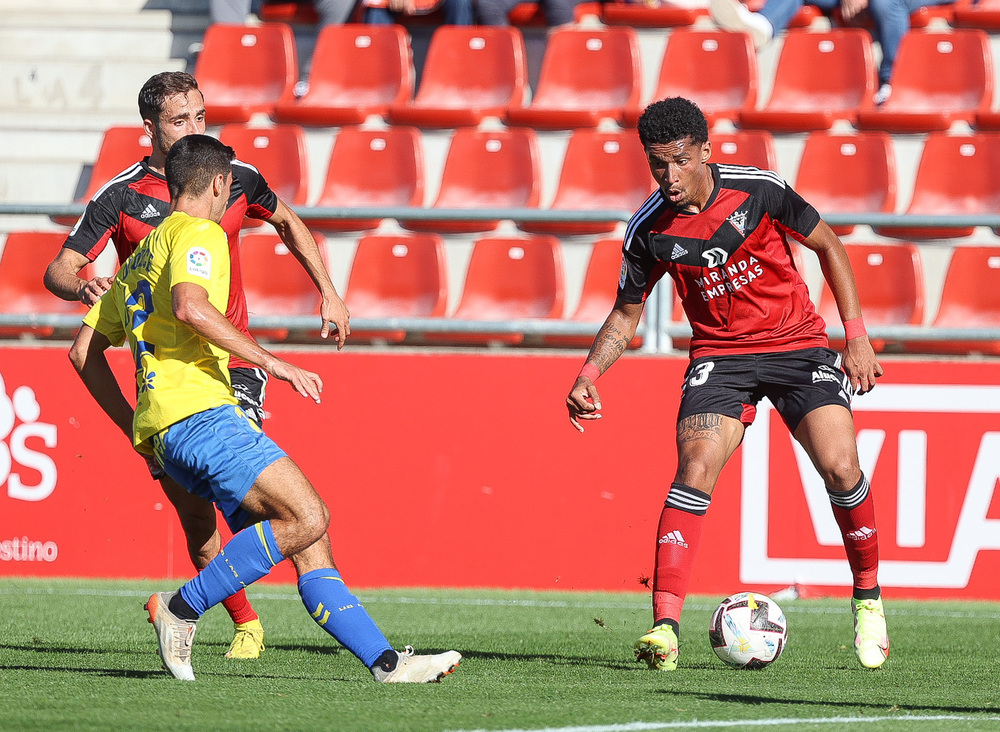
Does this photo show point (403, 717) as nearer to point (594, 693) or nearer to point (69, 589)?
point (594, 693)

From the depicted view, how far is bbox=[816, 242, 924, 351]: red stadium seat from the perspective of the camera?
9.09m

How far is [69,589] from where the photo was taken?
8.11 metres

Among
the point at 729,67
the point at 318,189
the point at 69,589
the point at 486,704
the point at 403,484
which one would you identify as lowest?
the point at 69,589

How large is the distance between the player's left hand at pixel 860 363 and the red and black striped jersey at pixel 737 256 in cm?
22

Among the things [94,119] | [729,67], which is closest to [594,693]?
[729,67]

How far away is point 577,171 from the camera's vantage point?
10281 mm

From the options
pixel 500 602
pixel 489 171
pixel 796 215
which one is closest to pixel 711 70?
pixel 489 171

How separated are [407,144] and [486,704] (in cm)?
666

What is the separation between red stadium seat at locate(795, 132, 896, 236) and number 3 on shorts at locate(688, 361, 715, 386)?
4628 millimetres

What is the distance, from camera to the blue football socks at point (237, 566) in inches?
179

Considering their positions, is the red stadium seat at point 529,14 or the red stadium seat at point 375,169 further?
the red stadium seat at point 529,14

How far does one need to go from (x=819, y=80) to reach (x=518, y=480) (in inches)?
180

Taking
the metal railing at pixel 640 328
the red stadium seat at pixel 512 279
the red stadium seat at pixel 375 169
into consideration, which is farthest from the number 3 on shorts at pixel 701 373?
the red stadium seat at pixel 375 169

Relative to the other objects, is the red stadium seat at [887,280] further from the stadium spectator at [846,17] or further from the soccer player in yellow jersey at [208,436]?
the soccer player in yellow jersey at [208,436]
